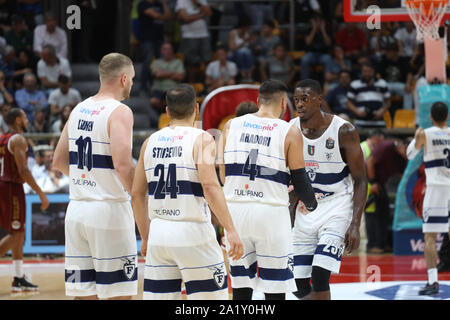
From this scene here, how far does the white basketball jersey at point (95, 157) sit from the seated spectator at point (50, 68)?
889cm

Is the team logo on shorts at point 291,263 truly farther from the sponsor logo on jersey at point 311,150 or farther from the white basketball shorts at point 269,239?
the sponsor logo on jersey at point 311,150

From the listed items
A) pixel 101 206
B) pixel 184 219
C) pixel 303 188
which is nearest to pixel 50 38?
pixel 101 206

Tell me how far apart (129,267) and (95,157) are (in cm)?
82

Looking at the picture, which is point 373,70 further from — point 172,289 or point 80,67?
point 172,289

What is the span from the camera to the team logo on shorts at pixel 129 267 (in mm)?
5492

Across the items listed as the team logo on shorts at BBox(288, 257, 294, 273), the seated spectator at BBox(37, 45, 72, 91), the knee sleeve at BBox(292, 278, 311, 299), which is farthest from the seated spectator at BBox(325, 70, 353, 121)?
the team logo on shorts at BBox(288, 257, 294, 273)

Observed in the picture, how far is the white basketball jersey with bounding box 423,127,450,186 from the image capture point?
894 centimetres

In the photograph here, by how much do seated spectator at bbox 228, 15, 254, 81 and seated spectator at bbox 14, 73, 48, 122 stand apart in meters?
3.87

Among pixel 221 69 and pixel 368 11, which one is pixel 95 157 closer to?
pixel 368 11

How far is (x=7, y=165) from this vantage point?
938 cm

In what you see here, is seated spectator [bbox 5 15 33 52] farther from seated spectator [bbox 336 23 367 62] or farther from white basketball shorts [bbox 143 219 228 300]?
white basketball shorts [bbox 143 219 228 300]

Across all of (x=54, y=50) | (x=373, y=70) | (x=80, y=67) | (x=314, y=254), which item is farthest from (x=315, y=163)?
(x=80, y=67)

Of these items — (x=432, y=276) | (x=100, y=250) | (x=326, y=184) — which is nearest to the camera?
(x=100, y=250)

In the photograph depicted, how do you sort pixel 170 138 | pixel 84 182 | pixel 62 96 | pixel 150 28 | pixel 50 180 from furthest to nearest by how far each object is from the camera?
1. pixel 150 28
2. pixel 62 96
3. pixel 50 180
4. pixel 84 182
5. pixel 170 138
